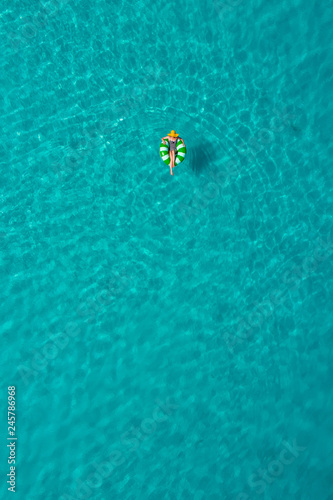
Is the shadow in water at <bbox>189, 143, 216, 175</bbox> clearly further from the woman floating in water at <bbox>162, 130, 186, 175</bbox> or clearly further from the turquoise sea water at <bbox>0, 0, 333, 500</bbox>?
the woman floating in water at <bbox>162, 130, 186, 175</bbox>

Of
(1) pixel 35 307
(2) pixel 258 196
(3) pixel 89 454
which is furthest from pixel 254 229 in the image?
(3) pixel 89 454

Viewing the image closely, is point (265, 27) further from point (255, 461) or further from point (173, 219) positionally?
point (255, 461)

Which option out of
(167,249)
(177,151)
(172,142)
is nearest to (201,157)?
(177,151)

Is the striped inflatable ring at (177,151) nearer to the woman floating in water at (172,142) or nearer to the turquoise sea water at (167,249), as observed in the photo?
the woman floating in water at (172,142)

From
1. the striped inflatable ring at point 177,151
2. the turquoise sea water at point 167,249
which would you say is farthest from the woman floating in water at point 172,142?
the turquoise sea water at point 167,249

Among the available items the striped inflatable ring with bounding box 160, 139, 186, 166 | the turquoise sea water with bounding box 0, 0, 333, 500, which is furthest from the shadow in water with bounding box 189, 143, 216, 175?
the striped inflatable ring with bounding box 160, 139, 186, 166
